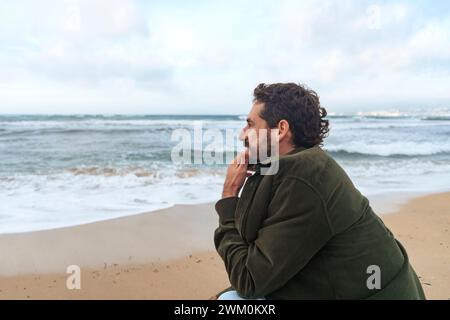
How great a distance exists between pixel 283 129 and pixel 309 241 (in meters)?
Answer: 0.48

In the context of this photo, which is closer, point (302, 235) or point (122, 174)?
point (302, 235)

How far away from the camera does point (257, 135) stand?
1726mm

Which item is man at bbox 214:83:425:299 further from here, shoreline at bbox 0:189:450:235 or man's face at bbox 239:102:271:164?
shoreline at bbox 0:189:450:235

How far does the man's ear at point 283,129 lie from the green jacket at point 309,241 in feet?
0.56

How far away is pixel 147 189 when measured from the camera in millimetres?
7547

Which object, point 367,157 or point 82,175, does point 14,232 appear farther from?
point 367,157

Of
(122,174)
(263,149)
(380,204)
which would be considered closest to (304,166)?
(263,149)

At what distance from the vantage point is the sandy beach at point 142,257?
11.3 ft

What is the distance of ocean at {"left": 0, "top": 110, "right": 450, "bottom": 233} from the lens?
596cm

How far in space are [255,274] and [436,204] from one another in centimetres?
598

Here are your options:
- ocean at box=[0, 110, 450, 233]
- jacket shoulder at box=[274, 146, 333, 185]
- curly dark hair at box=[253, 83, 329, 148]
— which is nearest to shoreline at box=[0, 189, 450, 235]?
ocean at box=[0, 110, 450, 233]

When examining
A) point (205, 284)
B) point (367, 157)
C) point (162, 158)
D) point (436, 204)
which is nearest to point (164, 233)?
point (205, 284)

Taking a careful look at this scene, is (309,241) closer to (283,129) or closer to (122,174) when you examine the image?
(283,129)

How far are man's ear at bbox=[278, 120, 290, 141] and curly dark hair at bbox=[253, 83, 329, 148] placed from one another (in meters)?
0.02
